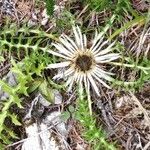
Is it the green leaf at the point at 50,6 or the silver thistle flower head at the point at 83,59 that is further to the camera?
the silver thistle flower head at the point at 83,59

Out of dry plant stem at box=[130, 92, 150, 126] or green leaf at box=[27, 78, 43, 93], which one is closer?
dry plant stem at box=[130, 92, 150, 126]

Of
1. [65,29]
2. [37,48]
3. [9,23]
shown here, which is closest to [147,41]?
[65,29]

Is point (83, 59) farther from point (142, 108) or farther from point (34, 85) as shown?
point (142, 108)

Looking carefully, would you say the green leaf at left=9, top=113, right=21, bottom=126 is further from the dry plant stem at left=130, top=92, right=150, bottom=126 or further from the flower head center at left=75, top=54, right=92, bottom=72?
the dry plant stem at left=130, top=92, right=150, bottom=126


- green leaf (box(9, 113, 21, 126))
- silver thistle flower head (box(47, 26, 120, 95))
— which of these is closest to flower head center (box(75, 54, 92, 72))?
silver thistle flower head (box(47, 26, 120, 95))

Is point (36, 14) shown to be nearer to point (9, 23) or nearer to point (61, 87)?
point (9, 23)

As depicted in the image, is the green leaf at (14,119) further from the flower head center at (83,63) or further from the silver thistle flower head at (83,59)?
the flower head center at (83,63)

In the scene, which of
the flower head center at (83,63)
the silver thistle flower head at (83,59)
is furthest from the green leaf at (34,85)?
the flower head center at (83,63)
